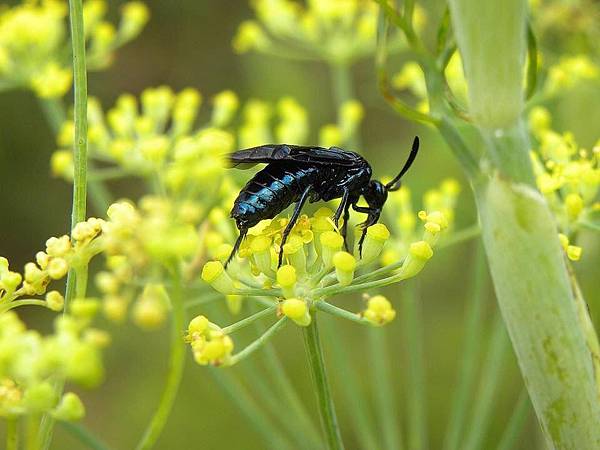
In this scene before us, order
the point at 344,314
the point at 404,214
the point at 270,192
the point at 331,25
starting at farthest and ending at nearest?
1. the point at 331,25
2. the point at 404,214
3. the point at 270,192
4. the point at 344,314

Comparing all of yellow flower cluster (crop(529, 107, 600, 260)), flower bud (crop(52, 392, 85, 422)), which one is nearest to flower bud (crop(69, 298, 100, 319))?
flower bud (crop(52, 392, 85, 422))

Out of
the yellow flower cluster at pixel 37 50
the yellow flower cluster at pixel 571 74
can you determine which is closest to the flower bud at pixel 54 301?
the yellow flower cluster at pixel 37 50

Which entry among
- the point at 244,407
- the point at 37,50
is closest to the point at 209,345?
the point at 244,407

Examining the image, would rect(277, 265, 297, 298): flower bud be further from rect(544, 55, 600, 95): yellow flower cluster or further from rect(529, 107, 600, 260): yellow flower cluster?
rect(544, 55, 600, 95): yellow flower cluster

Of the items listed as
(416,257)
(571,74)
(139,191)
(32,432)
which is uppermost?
(139,191)

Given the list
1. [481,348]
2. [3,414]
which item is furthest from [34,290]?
[481,348]

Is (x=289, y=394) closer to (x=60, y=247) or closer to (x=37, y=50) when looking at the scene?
(x=60, y=247)

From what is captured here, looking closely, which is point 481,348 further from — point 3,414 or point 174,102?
point 3,414
